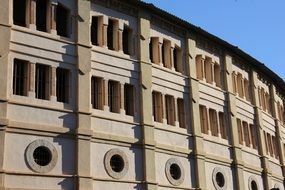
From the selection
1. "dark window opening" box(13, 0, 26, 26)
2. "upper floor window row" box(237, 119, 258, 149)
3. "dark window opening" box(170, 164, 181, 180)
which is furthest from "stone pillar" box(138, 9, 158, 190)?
"upper floor window row" box(237, 119, 258, 149)

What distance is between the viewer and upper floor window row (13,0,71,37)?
82.4ft

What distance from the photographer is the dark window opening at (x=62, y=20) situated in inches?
1033

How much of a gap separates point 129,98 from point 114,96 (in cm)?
105

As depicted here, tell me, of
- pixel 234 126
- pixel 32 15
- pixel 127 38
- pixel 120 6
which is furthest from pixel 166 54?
pixel 32 15

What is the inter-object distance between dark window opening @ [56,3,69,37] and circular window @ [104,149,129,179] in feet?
21.3

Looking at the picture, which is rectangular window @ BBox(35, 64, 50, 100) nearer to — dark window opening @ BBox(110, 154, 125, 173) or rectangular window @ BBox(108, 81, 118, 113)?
rectangular window @ BBox(108, 81, 118, 113)

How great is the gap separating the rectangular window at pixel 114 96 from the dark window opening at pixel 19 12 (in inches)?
220

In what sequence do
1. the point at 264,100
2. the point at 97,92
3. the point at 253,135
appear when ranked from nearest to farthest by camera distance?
the point at 97,92 < the point at 253,135 < the point at 264,100

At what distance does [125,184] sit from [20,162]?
579 centimetres

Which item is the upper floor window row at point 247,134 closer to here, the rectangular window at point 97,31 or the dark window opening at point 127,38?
the dark window opening at point 127,38

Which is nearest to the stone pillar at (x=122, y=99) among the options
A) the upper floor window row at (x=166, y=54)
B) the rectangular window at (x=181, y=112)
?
the upper floor window row at (x=166, y=54)

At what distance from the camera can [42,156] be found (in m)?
23.6

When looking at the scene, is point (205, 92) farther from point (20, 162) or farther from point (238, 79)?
point (20, 162)

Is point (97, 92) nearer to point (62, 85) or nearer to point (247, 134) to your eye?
Result: point (62, 85)
